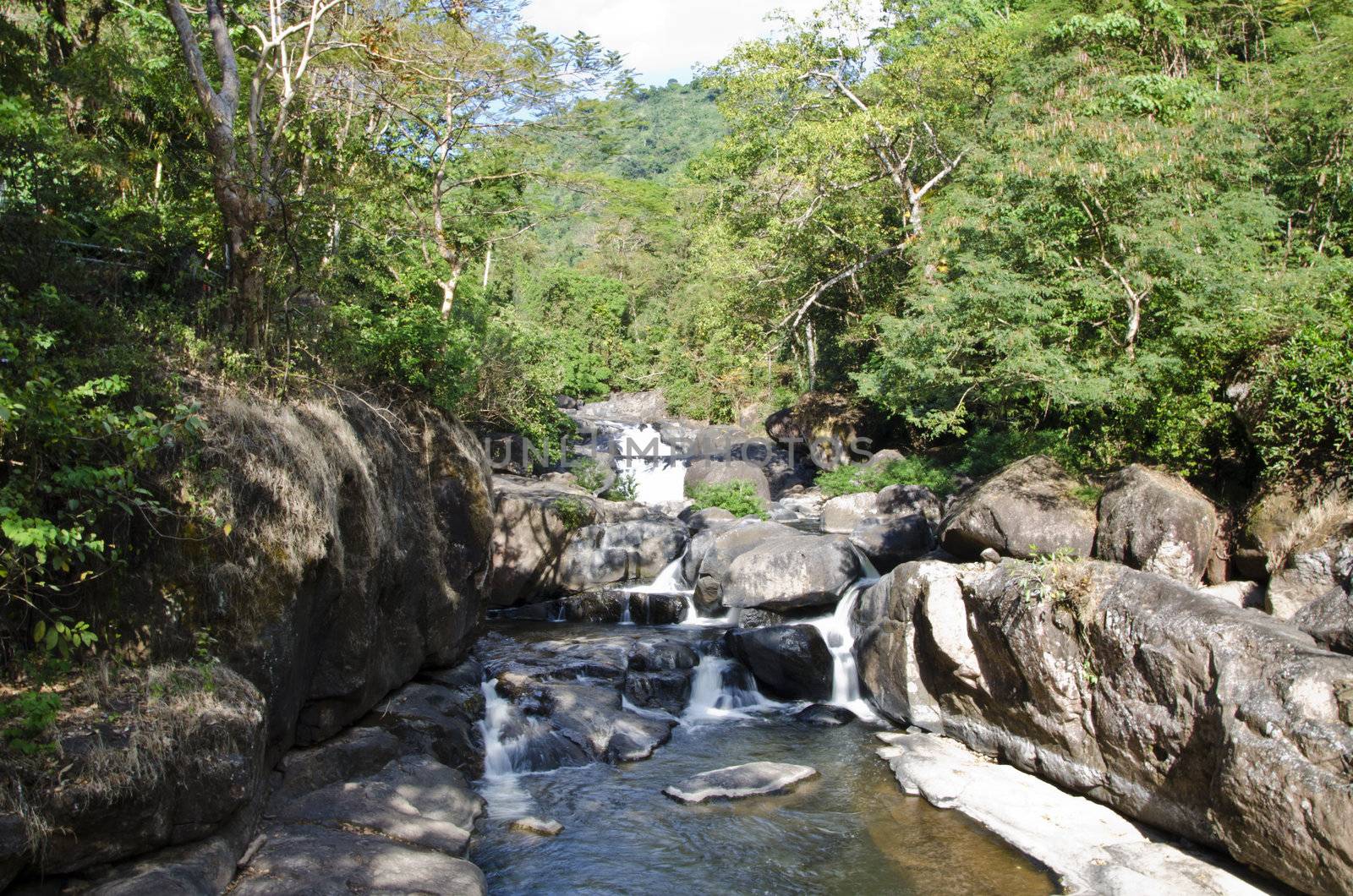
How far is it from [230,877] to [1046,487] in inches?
412

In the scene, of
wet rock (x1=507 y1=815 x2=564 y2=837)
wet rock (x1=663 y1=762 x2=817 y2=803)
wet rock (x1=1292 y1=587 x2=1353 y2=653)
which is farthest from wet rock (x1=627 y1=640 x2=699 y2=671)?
wet rock (x1=1292 y1=587 x2=1353 y2=653)

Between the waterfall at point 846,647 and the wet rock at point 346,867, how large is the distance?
5.91 meters

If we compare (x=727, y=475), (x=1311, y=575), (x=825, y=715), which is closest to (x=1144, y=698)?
(x=1311, y=575)

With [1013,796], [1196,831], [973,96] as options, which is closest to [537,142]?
[973,96]

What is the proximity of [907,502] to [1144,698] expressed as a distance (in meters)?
11.0

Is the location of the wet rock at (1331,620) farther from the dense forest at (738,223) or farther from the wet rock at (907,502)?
the wet rock at (907,502)

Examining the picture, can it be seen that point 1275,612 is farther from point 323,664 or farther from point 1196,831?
point 323,664

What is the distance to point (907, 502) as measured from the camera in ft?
59.5

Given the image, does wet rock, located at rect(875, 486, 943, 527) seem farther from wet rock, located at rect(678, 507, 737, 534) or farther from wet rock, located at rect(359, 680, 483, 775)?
wet rock, located at rect(359, 680, 483, 775)

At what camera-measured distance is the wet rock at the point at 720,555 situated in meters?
14.4

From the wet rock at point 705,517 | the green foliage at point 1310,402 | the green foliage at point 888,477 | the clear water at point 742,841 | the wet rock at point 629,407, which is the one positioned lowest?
the clear water at point 742,841

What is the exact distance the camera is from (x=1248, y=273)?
468 inches

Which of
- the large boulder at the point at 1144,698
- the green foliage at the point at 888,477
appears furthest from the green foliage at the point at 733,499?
the large boulder at the point at 1144,698

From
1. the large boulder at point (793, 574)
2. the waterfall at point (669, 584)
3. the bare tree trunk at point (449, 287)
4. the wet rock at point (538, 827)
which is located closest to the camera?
the wet rock at point (538, 827)
